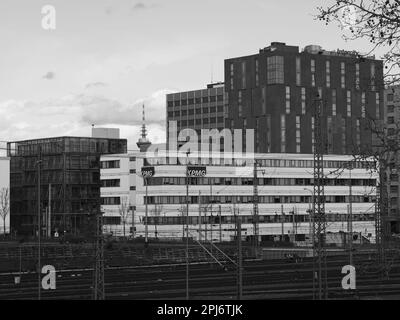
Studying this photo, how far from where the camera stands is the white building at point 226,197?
138375 millimetres

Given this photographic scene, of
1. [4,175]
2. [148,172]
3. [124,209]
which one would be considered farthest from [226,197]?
[4,175]

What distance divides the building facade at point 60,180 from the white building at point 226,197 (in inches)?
312

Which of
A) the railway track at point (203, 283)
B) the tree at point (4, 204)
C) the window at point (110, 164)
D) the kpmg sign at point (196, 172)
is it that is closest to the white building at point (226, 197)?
the window at point (110, 164)

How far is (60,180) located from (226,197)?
35.0 metres

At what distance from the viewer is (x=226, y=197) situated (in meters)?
141

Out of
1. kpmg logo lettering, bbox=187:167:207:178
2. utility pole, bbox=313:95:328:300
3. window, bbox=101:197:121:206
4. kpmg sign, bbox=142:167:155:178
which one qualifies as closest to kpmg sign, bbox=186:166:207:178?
kpmg logo lettering, bbox=187:167:207:178

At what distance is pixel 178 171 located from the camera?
5492 inches

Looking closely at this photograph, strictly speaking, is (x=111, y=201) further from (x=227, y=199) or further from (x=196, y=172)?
(x=227, y=199)

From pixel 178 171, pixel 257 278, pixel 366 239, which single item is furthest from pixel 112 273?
pixel 366 239

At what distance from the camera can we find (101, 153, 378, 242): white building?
138 metres

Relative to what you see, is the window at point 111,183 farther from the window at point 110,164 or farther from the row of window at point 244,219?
the row of window at point 244,219

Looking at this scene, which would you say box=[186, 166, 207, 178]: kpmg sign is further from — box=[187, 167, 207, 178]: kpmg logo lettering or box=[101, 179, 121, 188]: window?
box=[101, 179, 121, 188]: window
